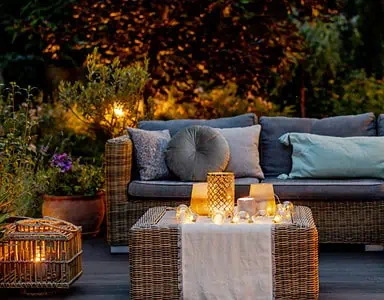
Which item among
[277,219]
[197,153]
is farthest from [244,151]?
[277,219]

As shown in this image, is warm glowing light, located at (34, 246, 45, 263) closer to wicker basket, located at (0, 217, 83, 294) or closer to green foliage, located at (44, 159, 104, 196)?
wicker basket, located at (0, 217, 83, 294)

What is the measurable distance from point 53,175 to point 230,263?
7.24ft

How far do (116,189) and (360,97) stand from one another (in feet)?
13.6

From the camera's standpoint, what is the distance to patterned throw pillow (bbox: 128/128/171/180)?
5.14m

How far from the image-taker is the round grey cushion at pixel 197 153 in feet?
16.7

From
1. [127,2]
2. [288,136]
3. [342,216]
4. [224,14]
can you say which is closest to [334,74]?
[224,14]

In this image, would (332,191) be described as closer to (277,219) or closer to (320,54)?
(277,219)

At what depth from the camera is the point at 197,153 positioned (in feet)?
16.9

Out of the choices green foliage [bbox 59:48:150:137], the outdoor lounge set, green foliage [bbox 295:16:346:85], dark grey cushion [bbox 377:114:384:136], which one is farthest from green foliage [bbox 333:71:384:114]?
green foliage [bbox 59:48:150:137]

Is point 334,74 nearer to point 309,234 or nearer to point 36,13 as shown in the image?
point 36,13

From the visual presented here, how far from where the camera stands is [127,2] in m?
6.96

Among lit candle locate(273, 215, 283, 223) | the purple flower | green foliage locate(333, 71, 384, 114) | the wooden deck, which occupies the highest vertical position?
green foliage locate(333, 71, 384, 114)

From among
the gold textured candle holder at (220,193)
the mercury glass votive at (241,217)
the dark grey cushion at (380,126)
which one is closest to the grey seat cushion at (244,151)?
the dark grey cushion at (380,126)

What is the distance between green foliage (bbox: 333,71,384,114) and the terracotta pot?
142 inches
